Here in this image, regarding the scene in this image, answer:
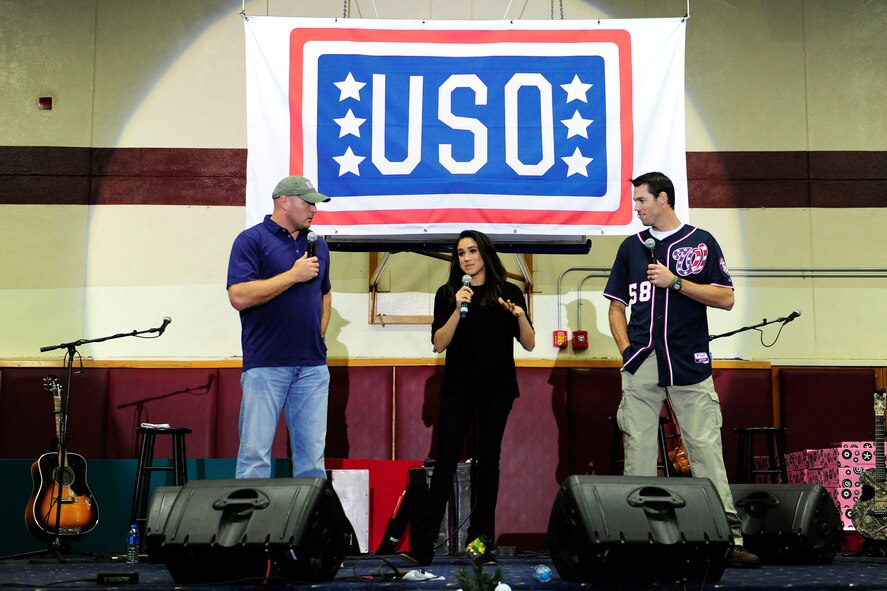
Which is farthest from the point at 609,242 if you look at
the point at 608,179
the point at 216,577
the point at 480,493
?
the point at 216,577

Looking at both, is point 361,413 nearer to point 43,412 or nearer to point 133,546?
point 133,546

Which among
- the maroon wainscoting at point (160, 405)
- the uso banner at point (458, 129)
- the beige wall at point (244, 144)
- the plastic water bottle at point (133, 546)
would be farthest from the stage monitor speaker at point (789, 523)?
the maroon wainscoting at point (160, 405)

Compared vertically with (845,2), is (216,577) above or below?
below

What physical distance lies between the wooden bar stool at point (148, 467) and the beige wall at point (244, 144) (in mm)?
1193

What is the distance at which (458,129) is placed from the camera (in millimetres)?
5082

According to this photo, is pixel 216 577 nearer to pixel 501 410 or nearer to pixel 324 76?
pixel 501 410

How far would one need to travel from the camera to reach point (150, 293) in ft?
21.7

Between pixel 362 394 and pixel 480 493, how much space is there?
219cm

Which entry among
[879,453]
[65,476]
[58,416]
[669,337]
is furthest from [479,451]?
[58,416]

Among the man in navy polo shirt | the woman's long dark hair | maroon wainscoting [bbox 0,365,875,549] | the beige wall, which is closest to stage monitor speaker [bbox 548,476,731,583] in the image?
the woman's long dark hair

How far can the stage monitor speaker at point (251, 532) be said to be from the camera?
3074 mm

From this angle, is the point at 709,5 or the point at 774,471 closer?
the point at 774,471

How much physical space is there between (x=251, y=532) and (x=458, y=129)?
2703mm

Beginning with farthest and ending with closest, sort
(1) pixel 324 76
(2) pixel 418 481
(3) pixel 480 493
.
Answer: (1) pixel 324 76
(2) pixel 418 481
(3) pixel 480 493
